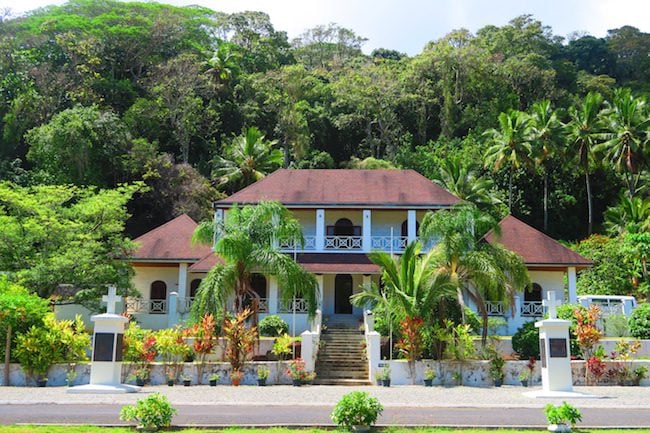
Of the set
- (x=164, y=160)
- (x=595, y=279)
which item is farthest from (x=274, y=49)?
(x=595, y=279)

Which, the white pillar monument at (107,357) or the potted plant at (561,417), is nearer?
the potted plant at (561,417)

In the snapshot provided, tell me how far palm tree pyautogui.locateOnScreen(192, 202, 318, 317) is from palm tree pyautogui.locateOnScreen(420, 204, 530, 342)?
4320 mm

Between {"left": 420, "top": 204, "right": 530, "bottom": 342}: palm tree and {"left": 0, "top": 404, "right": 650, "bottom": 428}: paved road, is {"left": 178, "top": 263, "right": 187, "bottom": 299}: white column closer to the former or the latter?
{"left": 420, "top": 204, "right": 530, "bottom": 342}: palm tree

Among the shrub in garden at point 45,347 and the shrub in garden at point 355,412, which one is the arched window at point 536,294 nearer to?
the shrub in garden at point 45,347

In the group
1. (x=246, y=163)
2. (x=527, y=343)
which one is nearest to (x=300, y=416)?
(x=527, y=343)

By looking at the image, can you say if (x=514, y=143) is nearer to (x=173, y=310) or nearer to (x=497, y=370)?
(x=173, y=310)

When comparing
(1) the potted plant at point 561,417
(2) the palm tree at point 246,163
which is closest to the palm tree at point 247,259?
(1) the potted plant at point 561,417

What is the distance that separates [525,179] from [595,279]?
14.3m

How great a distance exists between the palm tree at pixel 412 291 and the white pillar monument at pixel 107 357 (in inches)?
295

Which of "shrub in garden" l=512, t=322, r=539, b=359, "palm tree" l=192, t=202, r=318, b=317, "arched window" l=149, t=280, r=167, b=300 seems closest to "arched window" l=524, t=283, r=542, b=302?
"shrub in garden" l=512, t=322, r=539, b=359

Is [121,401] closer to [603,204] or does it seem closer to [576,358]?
[576,358]

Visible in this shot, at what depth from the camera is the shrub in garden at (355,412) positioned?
1000 cm

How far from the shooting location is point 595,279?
35281 mm

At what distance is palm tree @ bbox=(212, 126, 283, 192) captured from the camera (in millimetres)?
43344
